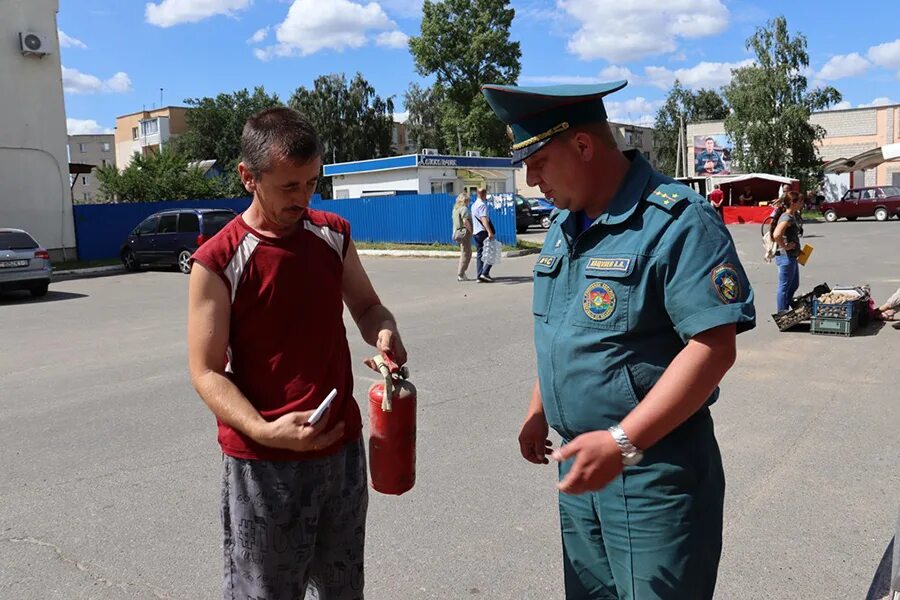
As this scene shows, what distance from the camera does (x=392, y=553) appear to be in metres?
3.67

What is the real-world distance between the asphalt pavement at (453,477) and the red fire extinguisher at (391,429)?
1082mm

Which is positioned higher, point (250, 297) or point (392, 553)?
point (250, 297)

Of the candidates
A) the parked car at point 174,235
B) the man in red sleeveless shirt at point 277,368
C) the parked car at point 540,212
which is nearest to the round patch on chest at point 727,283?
the man in red sleeveless shirt at point 277,368

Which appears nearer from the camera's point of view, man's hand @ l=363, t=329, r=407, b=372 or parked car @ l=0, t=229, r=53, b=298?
man's hand @ l=363, t=329, r=407, b=372

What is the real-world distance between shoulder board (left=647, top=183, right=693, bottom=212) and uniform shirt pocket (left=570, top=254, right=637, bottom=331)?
16 centimetres

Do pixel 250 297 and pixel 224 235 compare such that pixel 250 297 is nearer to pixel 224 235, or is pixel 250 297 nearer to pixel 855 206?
pixel 224 235

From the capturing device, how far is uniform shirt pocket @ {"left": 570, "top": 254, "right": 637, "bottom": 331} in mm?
1915

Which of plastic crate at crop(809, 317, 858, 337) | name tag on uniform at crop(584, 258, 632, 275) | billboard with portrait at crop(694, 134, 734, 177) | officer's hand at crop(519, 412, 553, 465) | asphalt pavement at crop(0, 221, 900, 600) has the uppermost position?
billboard with portrait at crop(694, 134, 734, 177)

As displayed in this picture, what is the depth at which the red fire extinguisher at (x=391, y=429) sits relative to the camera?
240cm

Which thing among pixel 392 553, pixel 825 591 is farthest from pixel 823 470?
pixel 392 553

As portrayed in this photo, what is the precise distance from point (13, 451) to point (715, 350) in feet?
17.0

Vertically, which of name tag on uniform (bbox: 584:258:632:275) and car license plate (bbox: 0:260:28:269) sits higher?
name tag on uniform (bbox: 584:258:632:275)

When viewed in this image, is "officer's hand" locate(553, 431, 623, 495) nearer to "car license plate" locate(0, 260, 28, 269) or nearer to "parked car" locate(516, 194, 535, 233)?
"car license plate" locate(0, 260, 28, 269)

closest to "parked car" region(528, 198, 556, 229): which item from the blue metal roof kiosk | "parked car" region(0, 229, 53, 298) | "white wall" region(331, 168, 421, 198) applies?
the blue metal roof kiosk
